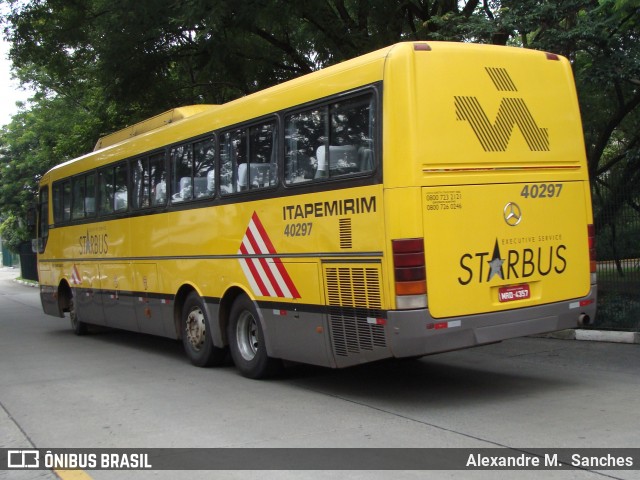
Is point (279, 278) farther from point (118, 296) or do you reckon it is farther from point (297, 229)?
point (118, 296)

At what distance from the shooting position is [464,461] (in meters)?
5.44

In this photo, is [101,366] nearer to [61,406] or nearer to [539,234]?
[61,406]

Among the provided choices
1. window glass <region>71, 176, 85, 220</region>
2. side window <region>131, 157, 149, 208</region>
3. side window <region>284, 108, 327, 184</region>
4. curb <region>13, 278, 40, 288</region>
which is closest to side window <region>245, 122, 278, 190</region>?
side window <region>284, 108, 327, 184</region>

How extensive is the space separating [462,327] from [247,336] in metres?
3.37

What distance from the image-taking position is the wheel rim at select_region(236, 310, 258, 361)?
30.1ft

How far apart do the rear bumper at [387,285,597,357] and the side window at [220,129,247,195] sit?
333 centimetres

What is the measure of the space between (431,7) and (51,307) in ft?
35.1

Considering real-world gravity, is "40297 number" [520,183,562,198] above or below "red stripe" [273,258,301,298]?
above

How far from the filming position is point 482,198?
7070 mm

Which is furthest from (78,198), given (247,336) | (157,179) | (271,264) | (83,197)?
(271,264)

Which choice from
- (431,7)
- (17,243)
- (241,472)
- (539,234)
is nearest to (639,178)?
(539,234)

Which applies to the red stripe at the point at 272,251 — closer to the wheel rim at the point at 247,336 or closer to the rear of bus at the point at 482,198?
the wheel rim at the point at 247,336

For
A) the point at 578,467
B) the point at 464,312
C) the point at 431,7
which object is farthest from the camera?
the point at 431,7

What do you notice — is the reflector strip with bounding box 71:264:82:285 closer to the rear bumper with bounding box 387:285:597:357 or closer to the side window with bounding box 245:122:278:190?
the side window with bounding box 245:122:278:190
